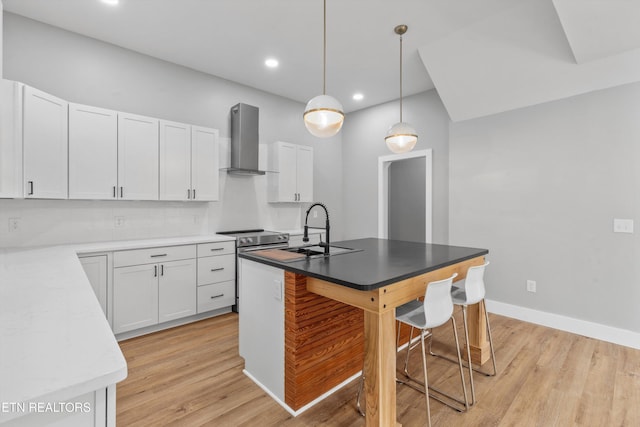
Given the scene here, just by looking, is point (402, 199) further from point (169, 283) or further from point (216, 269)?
point (169, 283)

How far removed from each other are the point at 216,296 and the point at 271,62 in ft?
9.72

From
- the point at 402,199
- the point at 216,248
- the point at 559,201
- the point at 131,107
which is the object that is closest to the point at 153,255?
the point at 216,248

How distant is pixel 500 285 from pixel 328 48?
3.52 metres

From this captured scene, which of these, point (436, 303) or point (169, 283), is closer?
point (436, 303)

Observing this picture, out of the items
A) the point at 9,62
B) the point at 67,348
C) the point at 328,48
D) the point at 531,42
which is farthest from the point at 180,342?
the point at 531,42

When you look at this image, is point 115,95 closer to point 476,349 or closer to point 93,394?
point 93,394

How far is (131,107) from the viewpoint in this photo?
3.54 meters

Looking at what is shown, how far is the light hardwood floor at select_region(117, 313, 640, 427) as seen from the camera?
191 centimetres

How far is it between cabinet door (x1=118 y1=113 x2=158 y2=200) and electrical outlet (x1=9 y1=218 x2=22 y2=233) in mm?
842

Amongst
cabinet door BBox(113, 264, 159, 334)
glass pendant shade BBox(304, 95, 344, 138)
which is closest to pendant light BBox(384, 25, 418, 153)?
glass pendant shade BBox(304, 95, 344, 138)

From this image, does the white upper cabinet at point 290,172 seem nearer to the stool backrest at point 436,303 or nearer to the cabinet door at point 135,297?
the cabinet door at point 135,297

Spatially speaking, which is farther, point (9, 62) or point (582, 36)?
point (9, 62)

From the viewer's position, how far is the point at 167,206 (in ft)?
12.4

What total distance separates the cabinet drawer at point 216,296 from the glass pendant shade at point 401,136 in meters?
2.48
